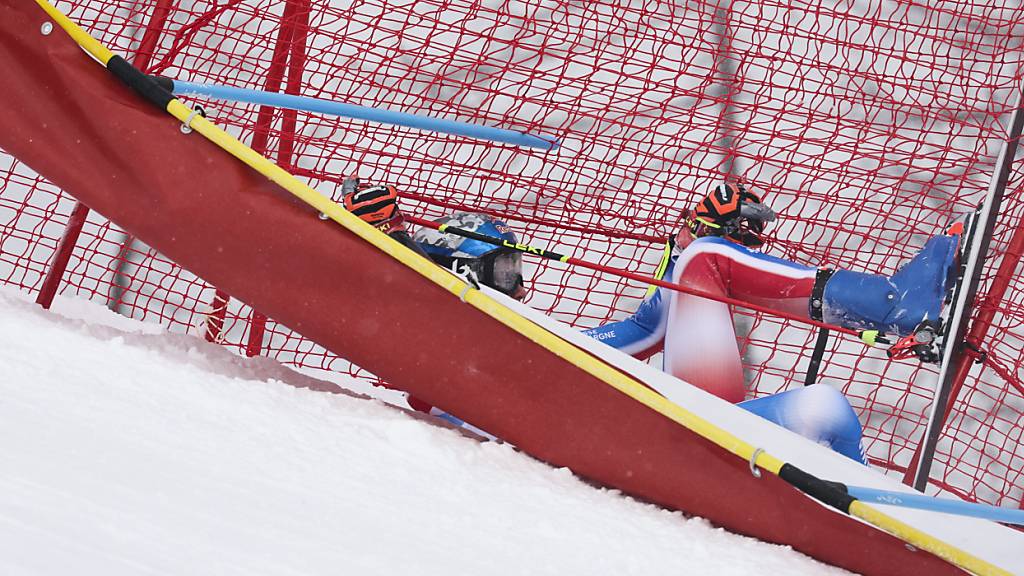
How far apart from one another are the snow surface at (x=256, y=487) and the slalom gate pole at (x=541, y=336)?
5.8 inches

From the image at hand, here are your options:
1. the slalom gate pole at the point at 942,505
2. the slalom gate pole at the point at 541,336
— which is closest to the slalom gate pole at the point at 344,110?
the slalom gate pole at the point at 541,336

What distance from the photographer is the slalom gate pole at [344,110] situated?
269cm

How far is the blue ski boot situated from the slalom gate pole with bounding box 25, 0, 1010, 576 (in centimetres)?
52

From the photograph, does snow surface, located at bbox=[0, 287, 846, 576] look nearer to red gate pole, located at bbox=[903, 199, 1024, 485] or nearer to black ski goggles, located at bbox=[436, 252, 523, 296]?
black ski goggles, located at bbox=[436, 252, 523, 296]

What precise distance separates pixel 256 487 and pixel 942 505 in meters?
1.18

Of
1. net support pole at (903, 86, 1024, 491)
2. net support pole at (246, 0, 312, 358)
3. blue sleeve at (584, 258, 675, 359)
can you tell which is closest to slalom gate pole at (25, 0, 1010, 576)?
net support pole at (903, 86, 1024, 491)

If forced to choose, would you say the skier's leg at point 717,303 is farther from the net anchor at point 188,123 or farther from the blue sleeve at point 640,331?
the net anchor at point 188,123

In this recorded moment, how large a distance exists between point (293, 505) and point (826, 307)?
1.34 metres

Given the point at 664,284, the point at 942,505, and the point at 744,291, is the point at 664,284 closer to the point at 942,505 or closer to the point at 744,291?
the point at 744,291

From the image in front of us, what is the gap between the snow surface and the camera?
1.44 m

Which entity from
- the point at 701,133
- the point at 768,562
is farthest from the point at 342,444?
the point at 701,133

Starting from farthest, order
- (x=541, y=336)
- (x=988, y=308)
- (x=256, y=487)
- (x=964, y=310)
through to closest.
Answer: (x=988, y=308) < (x=964, y=310) < (x=541, y=336) < (x=256, y=487)

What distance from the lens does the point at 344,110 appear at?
2854 mm

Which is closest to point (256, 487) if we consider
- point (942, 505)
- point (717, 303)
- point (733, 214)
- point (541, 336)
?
point (541, 336)
